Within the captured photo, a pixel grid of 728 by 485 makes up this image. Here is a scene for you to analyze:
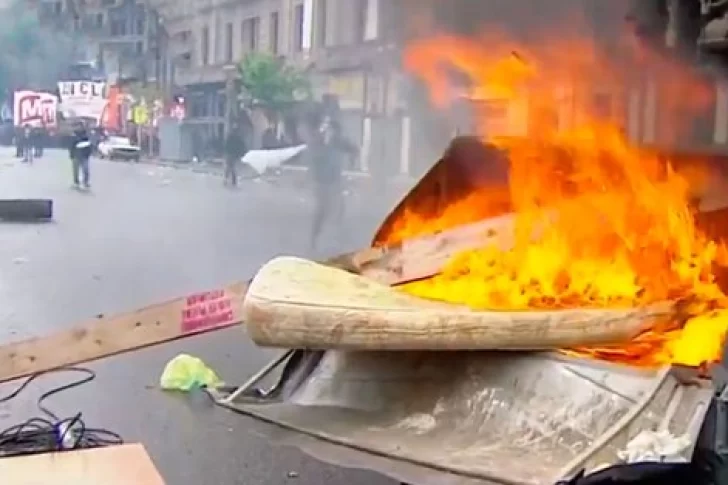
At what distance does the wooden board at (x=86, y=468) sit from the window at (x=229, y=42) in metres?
1.33

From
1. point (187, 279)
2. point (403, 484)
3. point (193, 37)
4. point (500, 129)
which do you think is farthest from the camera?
point (187, 279)

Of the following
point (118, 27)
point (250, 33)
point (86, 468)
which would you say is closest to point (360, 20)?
point (250, 33)

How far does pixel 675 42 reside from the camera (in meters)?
2.31

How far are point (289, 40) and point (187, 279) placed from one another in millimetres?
851

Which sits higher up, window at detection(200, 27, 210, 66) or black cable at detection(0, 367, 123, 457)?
window at detection(200, 27, 210, 66)

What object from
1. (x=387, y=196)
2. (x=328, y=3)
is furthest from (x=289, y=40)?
(x=387, y=196)

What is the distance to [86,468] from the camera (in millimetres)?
1989

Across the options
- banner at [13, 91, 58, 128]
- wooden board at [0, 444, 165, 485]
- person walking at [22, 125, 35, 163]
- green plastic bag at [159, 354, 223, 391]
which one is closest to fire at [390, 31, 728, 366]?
green plastic bag at [159, 354, 223, 391]

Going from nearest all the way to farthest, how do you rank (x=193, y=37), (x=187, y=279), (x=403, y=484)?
(x=403, y=484) < (x=193, y=37) < (x=187, y=279)

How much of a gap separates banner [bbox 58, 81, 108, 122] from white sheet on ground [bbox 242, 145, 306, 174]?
508mm

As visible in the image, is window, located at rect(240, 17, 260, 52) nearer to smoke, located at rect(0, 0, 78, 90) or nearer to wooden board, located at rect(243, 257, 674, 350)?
smoke, located at rect(0, 0, 78, 90)

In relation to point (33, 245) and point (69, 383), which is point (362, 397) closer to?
point (69, 383)

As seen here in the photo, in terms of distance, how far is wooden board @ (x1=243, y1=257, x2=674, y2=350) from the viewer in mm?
1947

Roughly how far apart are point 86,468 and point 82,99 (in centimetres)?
157
